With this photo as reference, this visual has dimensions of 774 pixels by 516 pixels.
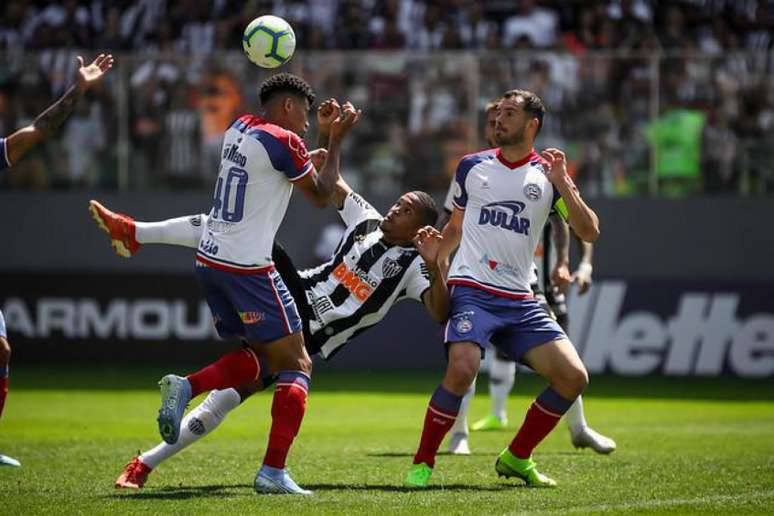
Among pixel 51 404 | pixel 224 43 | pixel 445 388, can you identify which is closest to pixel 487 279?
pixel 445 388

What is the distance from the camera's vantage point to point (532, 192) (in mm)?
8938

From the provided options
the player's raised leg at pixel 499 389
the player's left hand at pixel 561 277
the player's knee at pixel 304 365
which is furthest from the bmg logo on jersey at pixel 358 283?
the player's raised leg at pixel 499 389

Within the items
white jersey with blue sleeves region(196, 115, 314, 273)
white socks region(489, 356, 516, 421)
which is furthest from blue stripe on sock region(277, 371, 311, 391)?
white socks region(489, 356, 516, 421)

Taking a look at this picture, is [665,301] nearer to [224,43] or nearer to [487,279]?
[224,43]

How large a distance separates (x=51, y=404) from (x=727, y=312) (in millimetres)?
8473

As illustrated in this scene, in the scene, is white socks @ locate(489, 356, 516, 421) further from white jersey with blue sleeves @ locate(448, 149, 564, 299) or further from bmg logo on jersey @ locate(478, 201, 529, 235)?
bmg logo on jersey @ locate(478, 201, 529, 235)

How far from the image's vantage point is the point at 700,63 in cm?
1869

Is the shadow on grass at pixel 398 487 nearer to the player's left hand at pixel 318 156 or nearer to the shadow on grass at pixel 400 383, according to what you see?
the player's left hand at pixel 318 156

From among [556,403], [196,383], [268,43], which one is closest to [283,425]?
[196,383]

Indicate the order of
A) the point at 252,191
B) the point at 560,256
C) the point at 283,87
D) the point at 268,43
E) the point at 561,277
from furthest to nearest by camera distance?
the point at 560,256, the point at 561,277, the point at 268,43, the point at 283,87, the point at 252,191

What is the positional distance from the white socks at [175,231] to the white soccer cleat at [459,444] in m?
3.10

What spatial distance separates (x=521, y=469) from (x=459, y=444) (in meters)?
2.42

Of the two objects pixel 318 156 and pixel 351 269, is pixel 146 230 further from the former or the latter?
pixel 351 269

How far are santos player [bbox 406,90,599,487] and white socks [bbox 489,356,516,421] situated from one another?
422 cm
